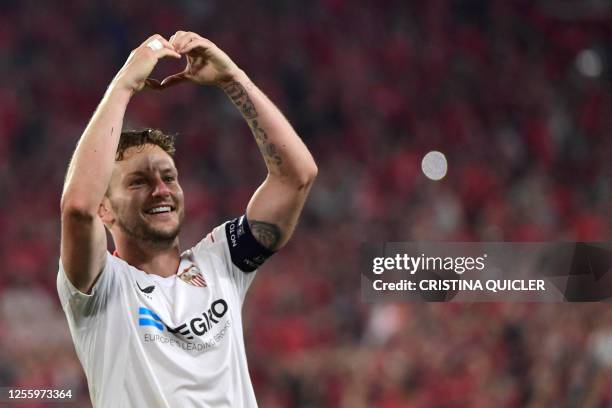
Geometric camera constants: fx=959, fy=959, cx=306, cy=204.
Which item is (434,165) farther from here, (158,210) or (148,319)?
(148,319)

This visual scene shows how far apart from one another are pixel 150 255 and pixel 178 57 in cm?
57

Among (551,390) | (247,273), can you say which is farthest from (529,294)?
(247,273)

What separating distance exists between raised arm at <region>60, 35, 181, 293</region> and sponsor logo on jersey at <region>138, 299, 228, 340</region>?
0.55 ft

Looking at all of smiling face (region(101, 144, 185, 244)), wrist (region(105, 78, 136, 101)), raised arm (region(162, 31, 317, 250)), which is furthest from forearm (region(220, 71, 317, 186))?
wrist (region(105, 78, 136, 101))

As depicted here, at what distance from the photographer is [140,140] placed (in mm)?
2688

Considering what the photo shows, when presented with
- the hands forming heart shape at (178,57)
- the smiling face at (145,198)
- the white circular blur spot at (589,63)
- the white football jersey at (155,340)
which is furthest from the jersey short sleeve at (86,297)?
the white circular blur spot at (589,63)

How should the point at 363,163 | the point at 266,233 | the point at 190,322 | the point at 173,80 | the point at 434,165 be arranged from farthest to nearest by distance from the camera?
1. the point at 363,163
2. the point at 434,165
3. the point at 266,233
4. the point at 173,80
5. the point at 190,322

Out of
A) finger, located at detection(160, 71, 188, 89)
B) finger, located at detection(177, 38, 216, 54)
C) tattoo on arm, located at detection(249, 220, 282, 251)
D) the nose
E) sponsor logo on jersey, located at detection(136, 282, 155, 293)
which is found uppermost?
finger, located at detection(177, 38, 216, 54)

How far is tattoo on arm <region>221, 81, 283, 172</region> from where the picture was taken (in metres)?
2.67

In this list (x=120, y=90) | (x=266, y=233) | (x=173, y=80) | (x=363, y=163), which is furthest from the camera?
(x=363, y=163)

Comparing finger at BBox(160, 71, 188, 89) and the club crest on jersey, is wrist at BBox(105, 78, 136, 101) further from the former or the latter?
the club crest on jersey

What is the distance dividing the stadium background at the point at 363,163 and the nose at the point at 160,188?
3.99 m

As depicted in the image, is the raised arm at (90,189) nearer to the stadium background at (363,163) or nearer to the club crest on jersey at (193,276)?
the club crest on jersey at (193,276)

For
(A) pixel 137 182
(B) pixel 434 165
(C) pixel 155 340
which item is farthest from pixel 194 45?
(B) pixel 434 165
